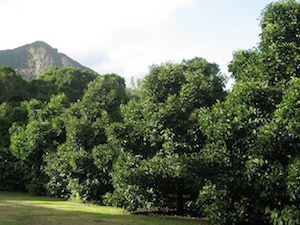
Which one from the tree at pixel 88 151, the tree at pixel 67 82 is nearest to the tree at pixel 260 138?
the tree at pixel 88 151

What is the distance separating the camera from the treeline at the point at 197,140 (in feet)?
45.2

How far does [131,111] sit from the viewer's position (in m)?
20.5

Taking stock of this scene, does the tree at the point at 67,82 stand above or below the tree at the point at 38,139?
above

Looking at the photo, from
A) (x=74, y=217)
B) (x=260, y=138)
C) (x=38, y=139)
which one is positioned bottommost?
(x=74, y=217)

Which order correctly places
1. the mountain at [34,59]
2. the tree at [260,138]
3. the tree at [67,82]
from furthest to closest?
the mountain at [34,59]
the tree at [67,82]
the tree at [260,138]

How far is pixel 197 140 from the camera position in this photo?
17.6m

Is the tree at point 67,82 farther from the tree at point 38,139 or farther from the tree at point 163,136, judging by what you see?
the tree at point 163,136

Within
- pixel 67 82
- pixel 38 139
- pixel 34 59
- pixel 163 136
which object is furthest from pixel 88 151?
pixel 34 59

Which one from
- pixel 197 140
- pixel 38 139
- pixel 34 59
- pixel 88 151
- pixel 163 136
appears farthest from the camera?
pixel 34 59

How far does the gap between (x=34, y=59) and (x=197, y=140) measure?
3225 inches

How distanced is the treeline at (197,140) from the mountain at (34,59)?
6506cm

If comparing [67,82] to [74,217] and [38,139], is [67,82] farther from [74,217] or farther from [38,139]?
[74,217]

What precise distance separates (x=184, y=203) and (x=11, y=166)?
1551 centimetres

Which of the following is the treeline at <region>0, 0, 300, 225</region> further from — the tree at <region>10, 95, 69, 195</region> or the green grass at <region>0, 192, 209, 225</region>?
the green grass at <region>0, 192, 209, 225</region>
